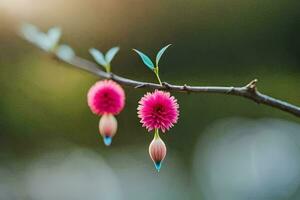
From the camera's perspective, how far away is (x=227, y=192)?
157cm

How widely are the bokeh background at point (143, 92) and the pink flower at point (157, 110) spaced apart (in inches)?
29.1

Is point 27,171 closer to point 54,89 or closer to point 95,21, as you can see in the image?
point 54,89

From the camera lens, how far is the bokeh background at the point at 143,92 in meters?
1.23

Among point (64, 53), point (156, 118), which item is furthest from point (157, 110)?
point (64, 53)

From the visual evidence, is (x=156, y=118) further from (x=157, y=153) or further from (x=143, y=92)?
(x=143, y=92)

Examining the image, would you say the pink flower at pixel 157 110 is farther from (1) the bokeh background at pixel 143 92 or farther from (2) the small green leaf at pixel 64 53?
(1) the bokeh background at pixel 143 92

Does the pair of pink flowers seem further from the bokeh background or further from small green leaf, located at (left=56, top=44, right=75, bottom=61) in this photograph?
the bokeh background

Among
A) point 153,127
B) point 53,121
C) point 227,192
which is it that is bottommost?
point 153,127

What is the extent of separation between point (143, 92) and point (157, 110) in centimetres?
95

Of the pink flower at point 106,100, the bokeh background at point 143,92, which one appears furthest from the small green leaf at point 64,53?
the bokeh background at point 143,92

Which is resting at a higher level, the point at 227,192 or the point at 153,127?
the point at 227,192

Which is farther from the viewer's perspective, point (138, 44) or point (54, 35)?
point (138, 44)

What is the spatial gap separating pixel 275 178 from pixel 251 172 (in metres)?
0.07

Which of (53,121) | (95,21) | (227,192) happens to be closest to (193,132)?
(227,192)
